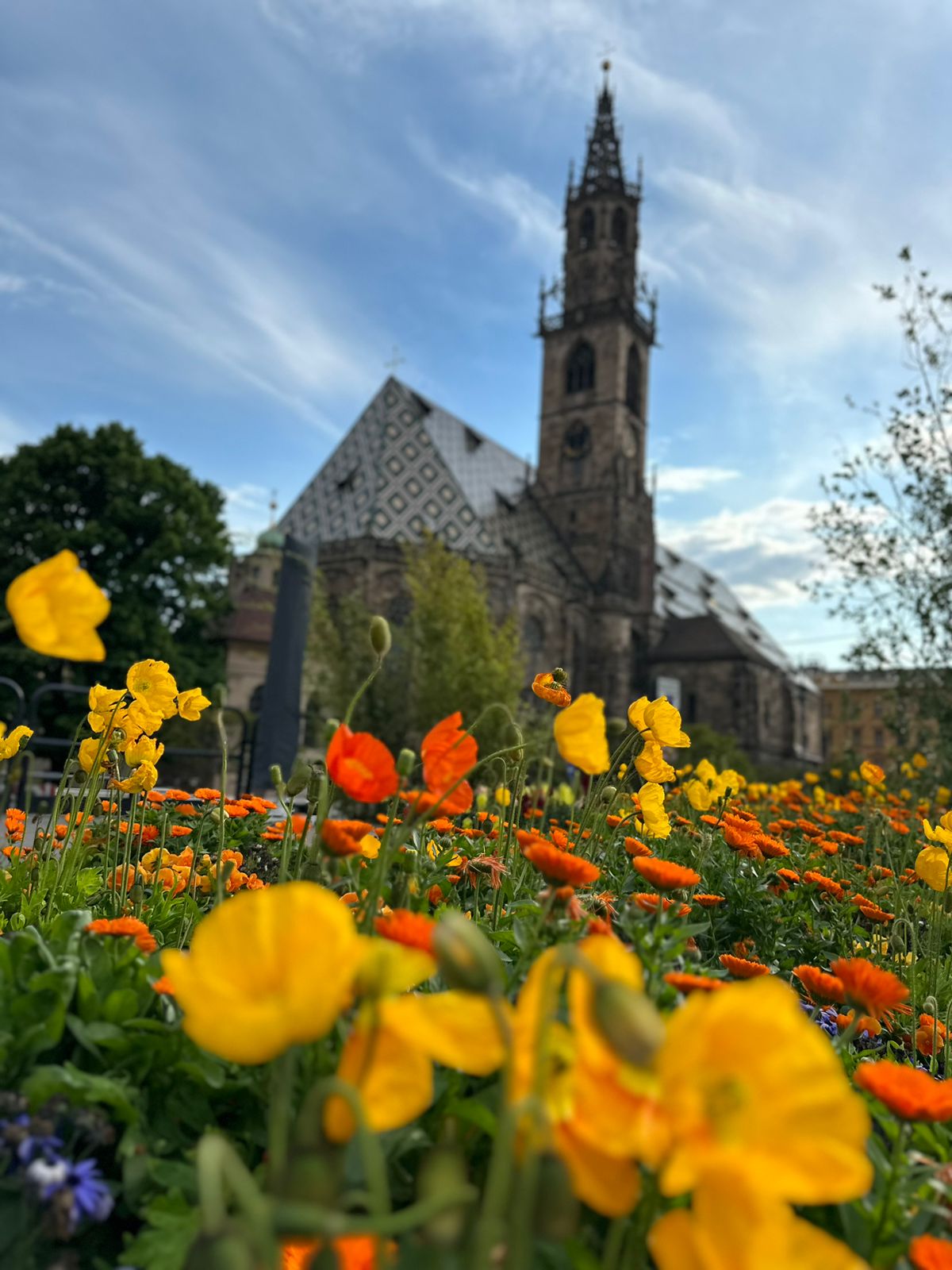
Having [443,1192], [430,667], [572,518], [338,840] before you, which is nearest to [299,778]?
[338,840]

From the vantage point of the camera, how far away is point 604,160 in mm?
39000

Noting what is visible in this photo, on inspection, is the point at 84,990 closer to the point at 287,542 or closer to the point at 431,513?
the point at 287,542

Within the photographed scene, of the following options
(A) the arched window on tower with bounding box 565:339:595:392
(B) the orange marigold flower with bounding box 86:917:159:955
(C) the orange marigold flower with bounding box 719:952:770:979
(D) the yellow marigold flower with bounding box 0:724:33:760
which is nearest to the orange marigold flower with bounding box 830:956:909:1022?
(C) the orange marigold flower with bounding box 719:952:770:979

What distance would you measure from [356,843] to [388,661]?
1765 centimetres

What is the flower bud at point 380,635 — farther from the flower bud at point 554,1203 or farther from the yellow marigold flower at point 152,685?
the flower bud at point 554,1203

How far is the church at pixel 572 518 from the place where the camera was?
29406mm

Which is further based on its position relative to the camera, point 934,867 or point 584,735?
point 934,867

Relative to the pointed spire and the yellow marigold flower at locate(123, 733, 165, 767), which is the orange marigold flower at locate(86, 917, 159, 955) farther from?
the pointed spire

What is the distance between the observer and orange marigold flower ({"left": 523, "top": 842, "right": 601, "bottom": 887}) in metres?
1.25

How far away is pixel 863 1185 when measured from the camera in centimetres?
57

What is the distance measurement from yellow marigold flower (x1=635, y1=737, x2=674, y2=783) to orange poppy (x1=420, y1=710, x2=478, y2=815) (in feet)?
2.51

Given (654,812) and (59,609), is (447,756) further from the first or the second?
(654,812)

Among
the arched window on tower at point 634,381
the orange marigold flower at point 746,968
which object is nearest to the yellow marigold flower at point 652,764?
the orange marigold flower at point 746,968

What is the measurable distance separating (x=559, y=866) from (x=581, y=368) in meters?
38.1
